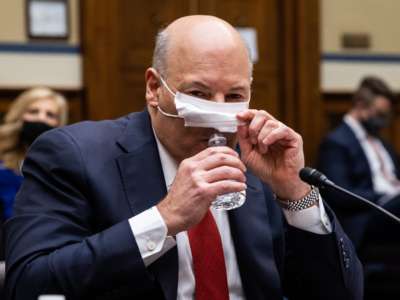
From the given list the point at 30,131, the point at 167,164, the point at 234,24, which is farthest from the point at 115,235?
the point at 234,24

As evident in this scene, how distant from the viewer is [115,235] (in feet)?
6.94

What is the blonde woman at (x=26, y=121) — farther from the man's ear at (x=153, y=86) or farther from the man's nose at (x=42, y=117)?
the man's ear at (x=153, y=86)

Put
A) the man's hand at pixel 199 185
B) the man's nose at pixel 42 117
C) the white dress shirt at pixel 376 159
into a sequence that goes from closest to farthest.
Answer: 1. the man's hand at pixel 199 185
2. the man's nose at pixel 42 117
3. the white dress shirt at pixel 376 159

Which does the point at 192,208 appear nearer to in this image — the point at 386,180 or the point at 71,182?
the point at 71,182

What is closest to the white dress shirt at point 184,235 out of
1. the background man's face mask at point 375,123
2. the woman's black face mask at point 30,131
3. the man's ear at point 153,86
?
the man's ear at point 153,86

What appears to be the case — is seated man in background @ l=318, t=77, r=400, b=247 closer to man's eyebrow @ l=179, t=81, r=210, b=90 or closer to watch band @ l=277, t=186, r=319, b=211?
watch band @ l=277, t=186, r=319, b=211

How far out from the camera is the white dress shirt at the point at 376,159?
5.65 meters

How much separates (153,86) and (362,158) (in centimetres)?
338

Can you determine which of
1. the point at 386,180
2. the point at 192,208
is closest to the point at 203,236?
the point at 192,208

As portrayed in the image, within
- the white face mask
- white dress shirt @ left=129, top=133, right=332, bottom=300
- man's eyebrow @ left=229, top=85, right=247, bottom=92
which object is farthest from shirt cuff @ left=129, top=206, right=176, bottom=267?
man's eyebrow @ left=229, top=85, right=247, bottom=92

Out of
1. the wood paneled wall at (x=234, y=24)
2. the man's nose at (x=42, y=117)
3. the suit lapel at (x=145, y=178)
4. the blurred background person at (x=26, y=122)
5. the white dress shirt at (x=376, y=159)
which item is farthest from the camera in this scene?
the white dress shirt at (x=376, y=159)

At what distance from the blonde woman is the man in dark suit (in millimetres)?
2070

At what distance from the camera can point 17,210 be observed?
88.6 inches

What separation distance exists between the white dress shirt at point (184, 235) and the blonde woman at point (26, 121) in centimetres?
211
